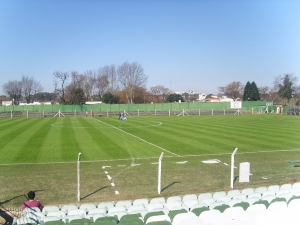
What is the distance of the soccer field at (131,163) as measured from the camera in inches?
511

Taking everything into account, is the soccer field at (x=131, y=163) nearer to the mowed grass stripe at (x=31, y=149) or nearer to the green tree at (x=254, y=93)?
the mowed grass stripe at (x=31, y=149)

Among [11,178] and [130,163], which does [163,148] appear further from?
[11,178]

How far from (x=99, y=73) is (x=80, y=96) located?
1788cm

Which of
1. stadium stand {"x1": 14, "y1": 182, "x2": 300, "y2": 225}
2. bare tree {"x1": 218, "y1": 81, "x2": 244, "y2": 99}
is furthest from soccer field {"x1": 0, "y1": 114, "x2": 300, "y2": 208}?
bare tree {"x1": 218, "y1": 81, "x2": 244, "y2": 99}

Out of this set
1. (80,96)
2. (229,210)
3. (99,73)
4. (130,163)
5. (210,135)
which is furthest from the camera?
(99,73)

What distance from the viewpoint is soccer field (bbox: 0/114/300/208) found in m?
13.0

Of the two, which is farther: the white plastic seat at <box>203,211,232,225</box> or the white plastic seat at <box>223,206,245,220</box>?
the white plastic seat at <box>223,206,245,220</box>

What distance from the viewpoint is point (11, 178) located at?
14742 millimetres

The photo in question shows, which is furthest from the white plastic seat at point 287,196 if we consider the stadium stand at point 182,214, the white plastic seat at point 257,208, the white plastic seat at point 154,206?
the white plastic seat at point 154,206

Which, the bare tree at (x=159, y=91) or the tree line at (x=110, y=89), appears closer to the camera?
the tree line at (x=110, y=89)

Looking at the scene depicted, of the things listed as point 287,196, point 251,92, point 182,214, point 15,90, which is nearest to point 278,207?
point 287,196

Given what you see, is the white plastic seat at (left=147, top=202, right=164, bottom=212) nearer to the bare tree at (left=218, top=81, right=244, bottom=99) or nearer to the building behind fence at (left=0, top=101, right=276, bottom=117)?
the building behind fence at (left=0, top=101, right=276, bottom=117)

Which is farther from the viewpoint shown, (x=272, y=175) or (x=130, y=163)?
(x=130, y=163)

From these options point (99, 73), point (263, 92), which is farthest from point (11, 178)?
point (263, 92)
